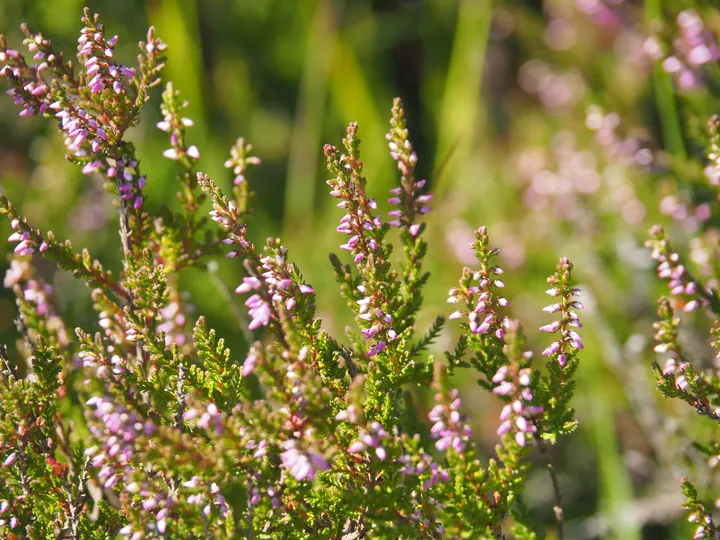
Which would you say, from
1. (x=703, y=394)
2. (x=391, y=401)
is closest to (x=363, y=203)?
(x=391, y=401)

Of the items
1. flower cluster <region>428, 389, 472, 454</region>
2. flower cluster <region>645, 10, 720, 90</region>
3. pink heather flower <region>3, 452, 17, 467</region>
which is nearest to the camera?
flower cluster <region>428, 389, 472, 454</region>

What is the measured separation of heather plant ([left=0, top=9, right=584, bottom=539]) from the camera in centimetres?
102

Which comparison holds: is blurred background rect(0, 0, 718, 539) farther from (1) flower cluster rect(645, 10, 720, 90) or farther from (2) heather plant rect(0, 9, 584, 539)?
(2) heather plant rect(0, 9, 584, 539)

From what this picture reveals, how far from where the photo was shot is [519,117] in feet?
12.9

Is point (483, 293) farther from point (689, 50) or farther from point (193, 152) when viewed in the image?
point (689, 50)

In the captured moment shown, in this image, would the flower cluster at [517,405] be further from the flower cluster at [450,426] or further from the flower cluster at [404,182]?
the flower cluster at [404,182]

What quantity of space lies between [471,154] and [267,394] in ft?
9.20

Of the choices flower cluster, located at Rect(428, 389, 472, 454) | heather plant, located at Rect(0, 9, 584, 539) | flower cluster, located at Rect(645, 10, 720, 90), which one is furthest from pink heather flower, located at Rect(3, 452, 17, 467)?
flower cluster, located at Rect(645, 10, 720, 90)

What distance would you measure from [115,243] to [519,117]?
7.57 ft

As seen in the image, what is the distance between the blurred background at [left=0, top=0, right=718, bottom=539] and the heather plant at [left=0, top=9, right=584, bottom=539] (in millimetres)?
884

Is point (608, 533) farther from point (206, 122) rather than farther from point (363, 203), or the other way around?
point (206, 122)

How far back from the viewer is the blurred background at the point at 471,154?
2213mm

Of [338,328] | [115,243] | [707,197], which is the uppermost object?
[115,243]

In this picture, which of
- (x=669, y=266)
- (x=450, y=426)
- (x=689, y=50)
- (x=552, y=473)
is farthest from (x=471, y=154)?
(x=450, y=426)
